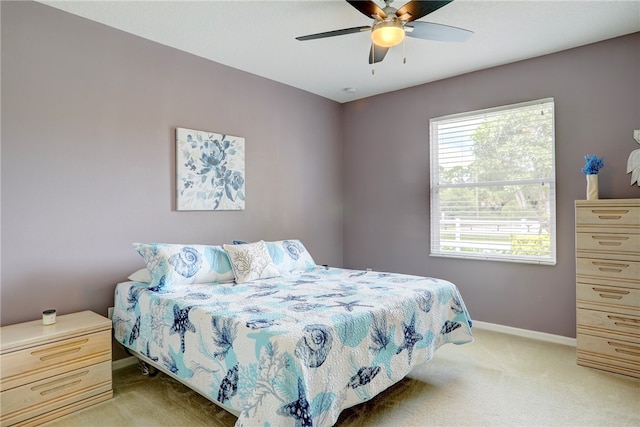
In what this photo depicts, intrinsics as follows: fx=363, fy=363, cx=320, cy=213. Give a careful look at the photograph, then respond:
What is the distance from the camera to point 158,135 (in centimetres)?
315

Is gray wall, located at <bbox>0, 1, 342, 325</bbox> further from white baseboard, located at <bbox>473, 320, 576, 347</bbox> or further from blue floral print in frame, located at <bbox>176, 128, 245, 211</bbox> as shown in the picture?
white baseboard, located at <bbox>473, 320, 576, 347</bbox>

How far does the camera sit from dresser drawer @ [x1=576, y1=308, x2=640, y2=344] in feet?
8.75

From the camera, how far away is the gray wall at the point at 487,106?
310 cm

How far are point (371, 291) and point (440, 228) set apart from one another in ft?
6.42

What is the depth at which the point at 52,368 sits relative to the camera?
216 centimetres

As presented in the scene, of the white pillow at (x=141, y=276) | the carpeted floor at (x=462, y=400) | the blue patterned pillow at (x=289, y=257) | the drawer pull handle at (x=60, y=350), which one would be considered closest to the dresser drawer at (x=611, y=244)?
the carpeted floor at (x=462, y=400)

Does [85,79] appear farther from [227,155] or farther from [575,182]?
[575,182]

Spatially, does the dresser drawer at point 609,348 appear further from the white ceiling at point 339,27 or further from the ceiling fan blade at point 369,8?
the ceiling fan blade at point 369,8

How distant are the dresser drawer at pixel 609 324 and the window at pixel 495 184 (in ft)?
2.22

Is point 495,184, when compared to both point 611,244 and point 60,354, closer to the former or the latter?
point 611,244

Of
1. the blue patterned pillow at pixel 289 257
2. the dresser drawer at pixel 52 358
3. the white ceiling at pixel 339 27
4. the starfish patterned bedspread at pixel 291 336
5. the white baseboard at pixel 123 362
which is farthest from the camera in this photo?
the blue patterned pillow at pixel 289 257

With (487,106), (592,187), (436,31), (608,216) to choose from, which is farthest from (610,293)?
(436,31)

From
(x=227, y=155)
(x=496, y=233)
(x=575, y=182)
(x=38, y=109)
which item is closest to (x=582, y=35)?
(x=575, y=182)

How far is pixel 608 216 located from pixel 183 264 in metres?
3.23
